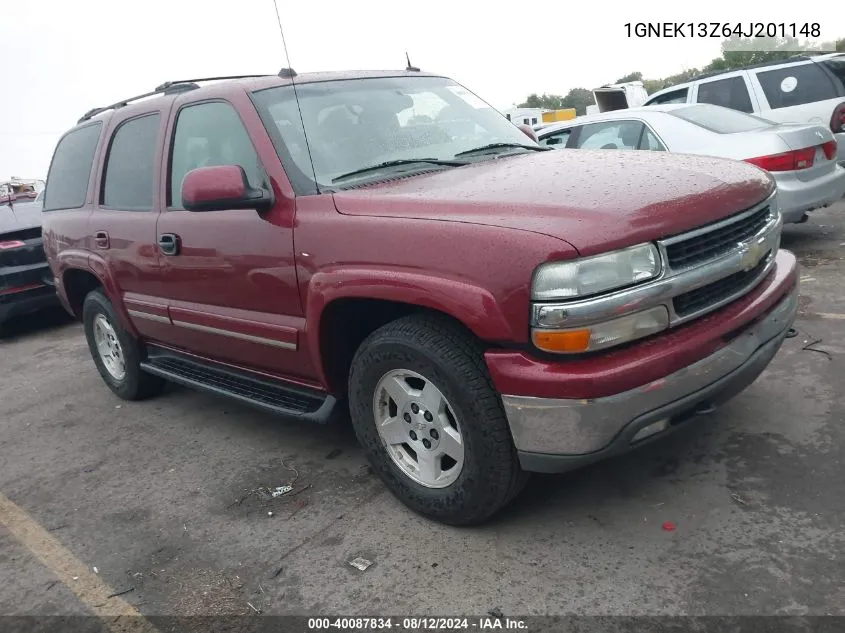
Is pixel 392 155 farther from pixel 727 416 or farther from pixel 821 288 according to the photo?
pixel 821 288

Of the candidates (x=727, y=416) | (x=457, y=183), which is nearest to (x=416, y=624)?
(x=457, y=183)

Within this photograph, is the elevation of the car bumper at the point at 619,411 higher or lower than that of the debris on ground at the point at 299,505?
higher

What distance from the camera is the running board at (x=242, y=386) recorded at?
332 cm

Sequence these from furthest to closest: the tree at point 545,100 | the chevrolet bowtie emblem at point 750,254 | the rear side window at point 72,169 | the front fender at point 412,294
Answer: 1. the tree at point 545,100
2. the rear side window at point 72,169
3. the chevrolet bowtie emblem at point 750,254
4. the front fender at point 412,294

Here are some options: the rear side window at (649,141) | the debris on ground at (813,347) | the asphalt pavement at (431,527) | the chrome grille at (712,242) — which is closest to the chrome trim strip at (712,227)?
the chrome grille at (712,242)

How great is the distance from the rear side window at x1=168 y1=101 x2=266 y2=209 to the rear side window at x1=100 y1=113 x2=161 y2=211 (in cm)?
27

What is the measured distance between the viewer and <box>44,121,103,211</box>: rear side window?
4871mm

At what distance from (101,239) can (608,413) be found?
353 cm

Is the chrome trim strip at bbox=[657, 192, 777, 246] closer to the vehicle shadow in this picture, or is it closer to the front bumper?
the front bumper

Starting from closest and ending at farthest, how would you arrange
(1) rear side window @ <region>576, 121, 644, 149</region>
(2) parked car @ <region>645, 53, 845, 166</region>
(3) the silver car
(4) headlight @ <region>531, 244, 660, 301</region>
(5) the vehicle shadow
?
(4) headlight @ <region>531, 244, 660, 301</region>
(3) the silver car
(1) rear side window @ <region>576, 121, 644, 149</region>
(2) parked car @ <region>645, 53, 845, 166</region>
(5) the vehicle shadow

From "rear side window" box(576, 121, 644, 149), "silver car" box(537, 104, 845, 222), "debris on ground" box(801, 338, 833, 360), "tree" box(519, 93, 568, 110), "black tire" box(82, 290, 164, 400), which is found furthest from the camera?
"tree" box(519, 93, 568, 110)

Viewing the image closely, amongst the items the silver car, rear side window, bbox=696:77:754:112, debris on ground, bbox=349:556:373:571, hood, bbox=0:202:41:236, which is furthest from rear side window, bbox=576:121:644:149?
hood, bbox=0:202:41:236

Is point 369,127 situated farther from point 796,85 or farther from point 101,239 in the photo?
point 796,85

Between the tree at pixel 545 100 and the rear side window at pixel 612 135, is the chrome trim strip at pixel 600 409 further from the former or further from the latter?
the tree at pixel 545 100
